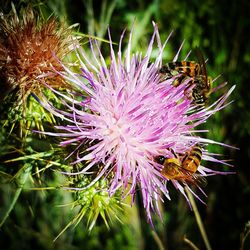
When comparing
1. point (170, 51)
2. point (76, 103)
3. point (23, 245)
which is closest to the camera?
point (76, 103)

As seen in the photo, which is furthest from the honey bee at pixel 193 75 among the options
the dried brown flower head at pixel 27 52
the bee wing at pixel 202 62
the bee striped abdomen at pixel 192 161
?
the dried brown flower head at pixel 27 52

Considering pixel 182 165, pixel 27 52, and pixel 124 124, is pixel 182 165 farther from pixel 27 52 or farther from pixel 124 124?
pixel 27 52

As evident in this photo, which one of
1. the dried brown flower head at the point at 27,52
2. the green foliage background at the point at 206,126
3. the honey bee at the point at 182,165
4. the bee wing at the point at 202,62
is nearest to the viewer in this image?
the honey bee at the point at 182,165

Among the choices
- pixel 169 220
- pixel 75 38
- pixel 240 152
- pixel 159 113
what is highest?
pixel 75 38

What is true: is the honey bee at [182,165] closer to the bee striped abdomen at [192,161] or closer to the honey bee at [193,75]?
the bee striped abdomen at [192,161]

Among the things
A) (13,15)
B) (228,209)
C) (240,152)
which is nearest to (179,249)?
(228,209)

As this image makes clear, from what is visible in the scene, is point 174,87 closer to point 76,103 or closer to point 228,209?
point 76,103
